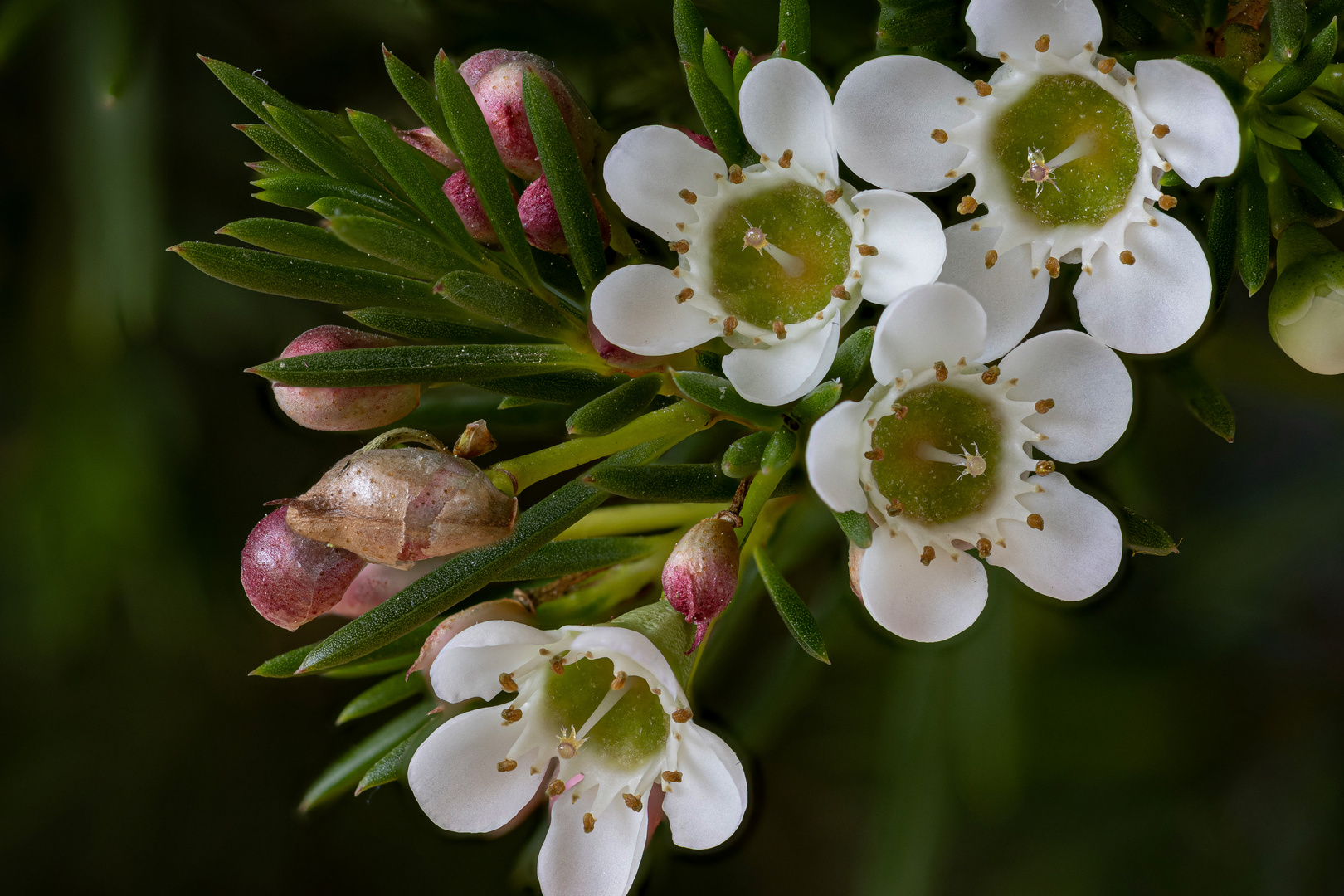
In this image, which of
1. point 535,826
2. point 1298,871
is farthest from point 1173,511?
point 535,826

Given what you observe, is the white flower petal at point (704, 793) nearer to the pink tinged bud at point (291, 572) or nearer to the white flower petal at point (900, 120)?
the pink tinged bud at point (291, 572)

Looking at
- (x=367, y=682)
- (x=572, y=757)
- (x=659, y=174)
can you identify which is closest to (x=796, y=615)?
(x=572, y=757)

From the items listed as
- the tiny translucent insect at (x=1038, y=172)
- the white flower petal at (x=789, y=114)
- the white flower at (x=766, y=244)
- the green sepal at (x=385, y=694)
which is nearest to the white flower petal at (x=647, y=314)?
the white flower at (x=766, y=244)

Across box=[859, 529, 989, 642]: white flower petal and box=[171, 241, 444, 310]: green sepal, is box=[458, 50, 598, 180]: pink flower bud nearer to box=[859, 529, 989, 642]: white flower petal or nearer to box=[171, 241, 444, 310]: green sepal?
box=[171, 241, 444, 310]: green sepal

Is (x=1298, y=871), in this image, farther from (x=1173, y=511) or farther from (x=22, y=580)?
(x=22, y=580)

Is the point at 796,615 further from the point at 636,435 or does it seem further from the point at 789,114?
the point at 789,114

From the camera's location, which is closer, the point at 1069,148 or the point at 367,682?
the point at 1069,148

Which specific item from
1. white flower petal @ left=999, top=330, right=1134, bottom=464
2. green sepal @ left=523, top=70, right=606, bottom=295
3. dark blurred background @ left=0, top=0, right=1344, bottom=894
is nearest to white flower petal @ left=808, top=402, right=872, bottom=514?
white flower petal @ left=999, top=330, right=1134, bottom=464
